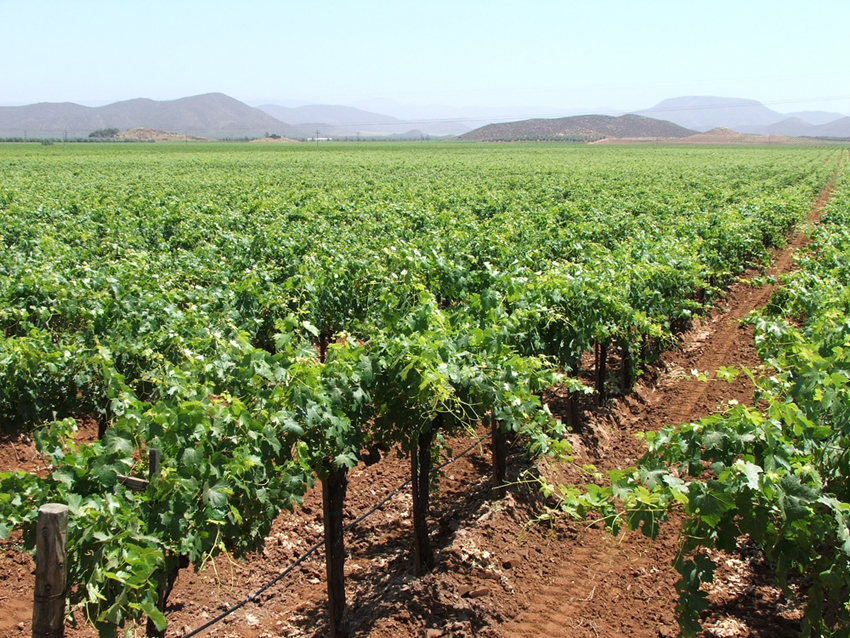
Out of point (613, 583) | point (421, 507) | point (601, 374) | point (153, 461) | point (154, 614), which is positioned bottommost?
point (613, 583)

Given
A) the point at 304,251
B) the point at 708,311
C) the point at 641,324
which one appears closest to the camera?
the point at 641,324

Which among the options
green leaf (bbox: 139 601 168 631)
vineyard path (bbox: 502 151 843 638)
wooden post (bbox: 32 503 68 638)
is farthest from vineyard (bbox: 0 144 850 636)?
vineyard path (bbox: 502 151 843 638)

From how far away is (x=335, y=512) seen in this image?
14.6ft

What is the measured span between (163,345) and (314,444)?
7.78ft

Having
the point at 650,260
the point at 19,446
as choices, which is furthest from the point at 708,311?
the point at 19,446

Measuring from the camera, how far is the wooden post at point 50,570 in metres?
2.57

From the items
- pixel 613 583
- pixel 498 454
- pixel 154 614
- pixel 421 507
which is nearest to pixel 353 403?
pixel 421 507

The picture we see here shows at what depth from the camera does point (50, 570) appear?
2.59 metres

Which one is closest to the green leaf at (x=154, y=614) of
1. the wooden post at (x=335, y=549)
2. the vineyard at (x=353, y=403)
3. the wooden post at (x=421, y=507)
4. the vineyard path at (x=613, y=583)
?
the vineyard at (x=353, y=403)

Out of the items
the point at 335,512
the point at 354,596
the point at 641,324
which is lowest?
the point at 354,596

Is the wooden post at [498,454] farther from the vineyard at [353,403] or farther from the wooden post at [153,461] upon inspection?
the wooden post at [153,461]

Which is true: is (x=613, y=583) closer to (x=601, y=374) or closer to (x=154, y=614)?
(x=601, y=374)

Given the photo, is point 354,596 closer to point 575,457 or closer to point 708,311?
point 575,457

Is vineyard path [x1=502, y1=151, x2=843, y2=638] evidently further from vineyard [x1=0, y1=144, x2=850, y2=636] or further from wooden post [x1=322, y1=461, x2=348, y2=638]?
wooden post [x1=322, y1=461, x2=348, y2=638]
